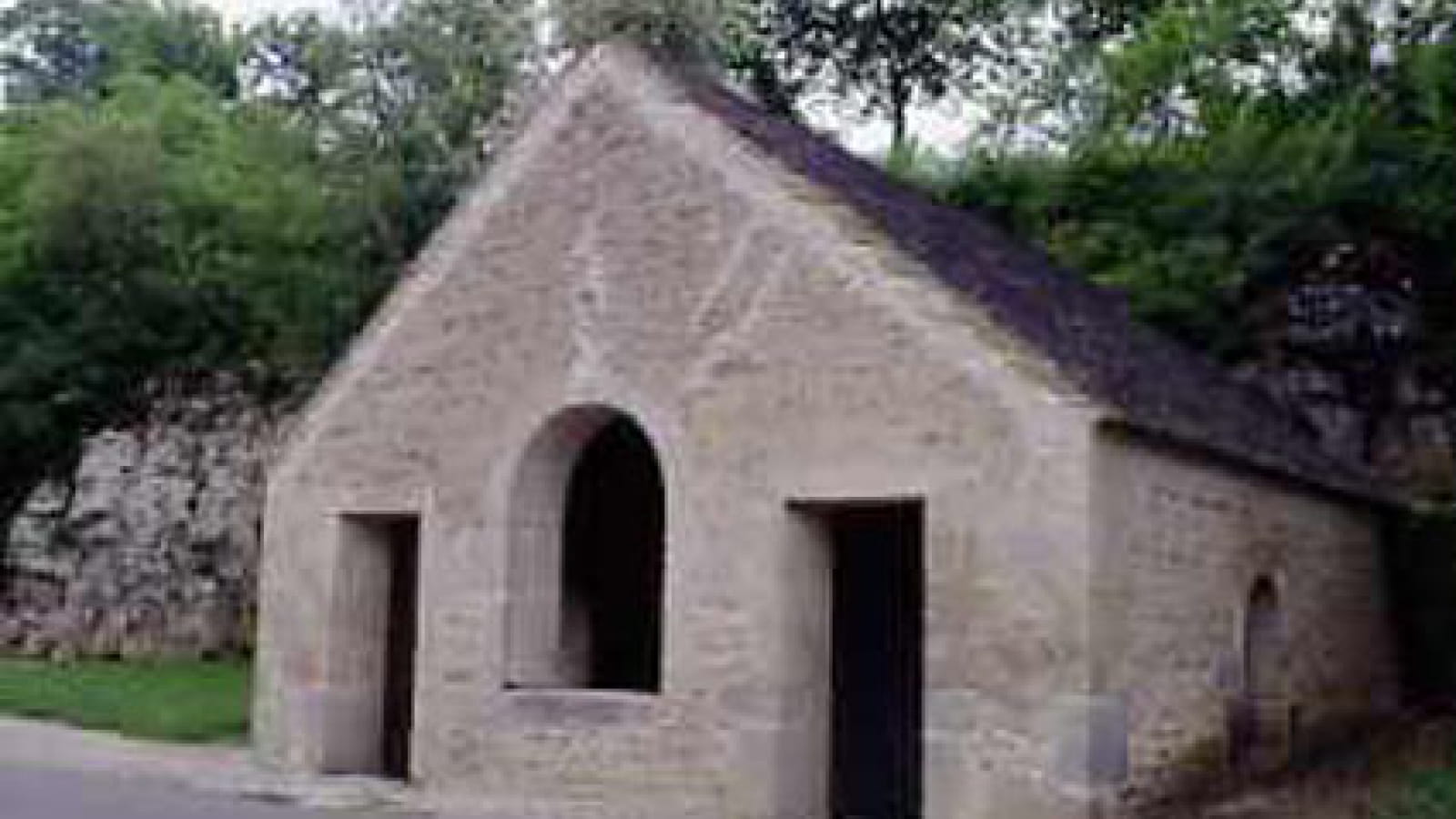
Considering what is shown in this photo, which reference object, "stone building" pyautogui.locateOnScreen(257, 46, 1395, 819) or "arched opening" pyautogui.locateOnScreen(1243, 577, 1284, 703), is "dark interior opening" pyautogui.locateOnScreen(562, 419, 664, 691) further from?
"arched opening" pyautogui.locateOnScreen(1243, 577, 1284, 703)

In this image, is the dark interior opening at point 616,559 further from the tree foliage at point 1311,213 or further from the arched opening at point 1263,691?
the tree foliage at point 1311,213

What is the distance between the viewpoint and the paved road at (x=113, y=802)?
45.1 ft

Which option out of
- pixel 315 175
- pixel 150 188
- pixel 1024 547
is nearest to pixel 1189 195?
pixel 1024 547

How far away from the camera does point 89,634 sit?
29.8 meters

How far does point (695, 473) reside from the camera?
15.5 m

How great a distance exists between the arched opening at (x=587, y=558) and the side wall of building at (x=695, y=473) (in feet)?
0.62

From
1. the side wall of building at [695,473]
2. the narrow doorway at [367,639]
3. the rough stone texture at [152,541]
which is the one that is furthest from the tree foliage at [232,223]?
the side wall of building at [695,473]

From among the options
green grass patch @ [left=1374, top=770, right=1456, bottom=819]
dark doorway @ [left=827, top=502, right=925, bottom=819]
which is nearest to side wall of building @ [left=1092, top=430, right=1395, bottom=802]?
green grass patch @ [left=1374, top=770, right=1456, bottom=819]

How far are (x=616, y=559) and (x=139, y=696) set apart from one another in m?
7.70

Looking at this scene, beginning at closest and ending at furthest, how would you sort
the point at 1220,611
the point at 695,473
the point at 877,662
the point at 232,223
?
the point at 695,473 → the point at 1220,611 → the point at 877,662 → the point at 232,223

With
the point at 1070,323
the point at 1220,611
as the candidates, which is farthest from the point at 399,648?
the point at 1220,611

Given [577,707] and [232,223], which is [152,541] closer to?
[232,223]

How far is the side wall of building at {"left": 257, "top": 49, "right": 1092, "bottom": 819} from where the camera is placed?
13.8m

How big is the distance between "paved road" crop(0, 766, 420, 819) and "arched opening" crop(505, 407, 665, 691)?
235 cm
